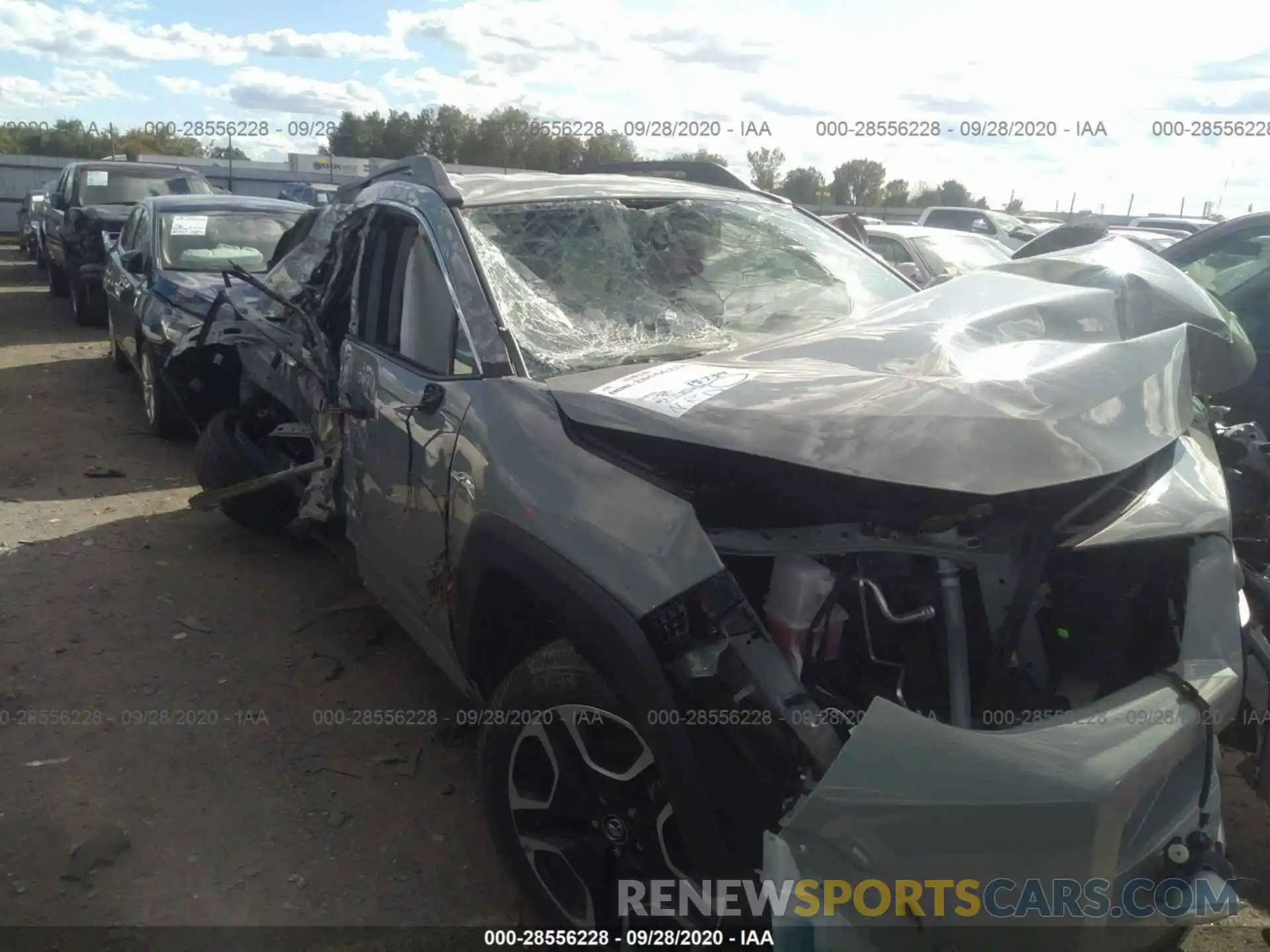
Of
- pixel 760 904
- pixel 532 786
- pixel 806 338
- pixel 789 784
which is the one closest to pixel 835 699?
pixel 789 784

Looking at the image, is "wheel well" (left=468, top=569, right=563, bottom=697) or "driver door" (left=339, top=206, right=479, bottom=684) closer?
"wheel well" (left=468, top=569, right=563, bottom=697)

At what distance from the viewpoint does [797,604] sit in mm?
2211

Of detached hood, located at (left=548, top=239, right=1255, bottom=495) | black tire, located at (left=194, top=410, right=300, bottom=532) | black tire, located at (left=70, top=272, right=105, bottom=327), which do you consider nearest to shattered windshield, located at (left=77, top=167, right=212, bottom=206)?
black tire, located at (left=70, top=272, right=105, bottom=327)

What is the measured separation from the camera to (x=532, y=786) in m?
2.57

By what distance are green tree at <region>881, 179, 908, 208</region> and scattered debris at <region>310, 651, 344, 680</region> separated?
146 ft

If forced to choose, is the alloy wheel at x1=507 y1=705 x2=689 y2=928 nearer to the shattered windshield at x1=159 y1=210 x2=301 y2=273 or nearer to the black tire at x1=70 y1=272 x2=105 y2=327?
the shattered windshield at x1=159 y1=210 x2=301 y2=273

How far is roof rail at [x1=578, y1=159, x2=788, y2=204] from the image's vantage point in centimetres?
437

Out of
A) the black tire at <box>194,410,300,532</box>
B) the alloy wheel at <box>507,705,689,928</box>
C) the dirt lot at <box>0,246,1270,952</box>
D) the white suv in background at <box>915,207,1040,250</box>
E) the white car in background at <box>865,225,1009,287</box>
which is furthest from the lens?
the white suv in background at <box>915,207,1040,250</box>

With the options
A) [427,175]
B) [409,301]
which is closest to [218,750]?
[409,301]

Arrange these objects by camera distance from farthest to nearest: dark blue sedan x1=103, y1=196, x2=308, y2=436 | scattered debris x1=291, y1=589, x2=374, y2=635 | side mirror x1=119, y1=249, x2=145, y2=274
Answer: side mirror x1=119, y1=249, x2=145, y2=274 → dark blue sedan x1=103, y1=196, x2=308, y2=436 → scattered debris x1=291, y1=589, x2=374, y2=635

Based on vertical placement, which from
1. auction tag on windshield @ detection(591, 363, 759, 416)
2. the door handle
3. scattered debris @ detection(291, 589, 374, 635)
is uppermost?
auction tag on windshield @ detection(591, 363, 759, 416)

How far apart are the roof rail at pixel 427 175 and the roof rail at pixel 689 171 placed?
2.82 feet

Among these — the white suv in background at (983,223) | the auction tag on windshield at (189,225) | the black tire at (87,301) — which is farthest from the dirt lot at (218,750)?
the white suv in background at (983,223)

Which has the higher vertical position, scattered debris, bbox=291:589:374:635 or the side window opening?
the side window opening
